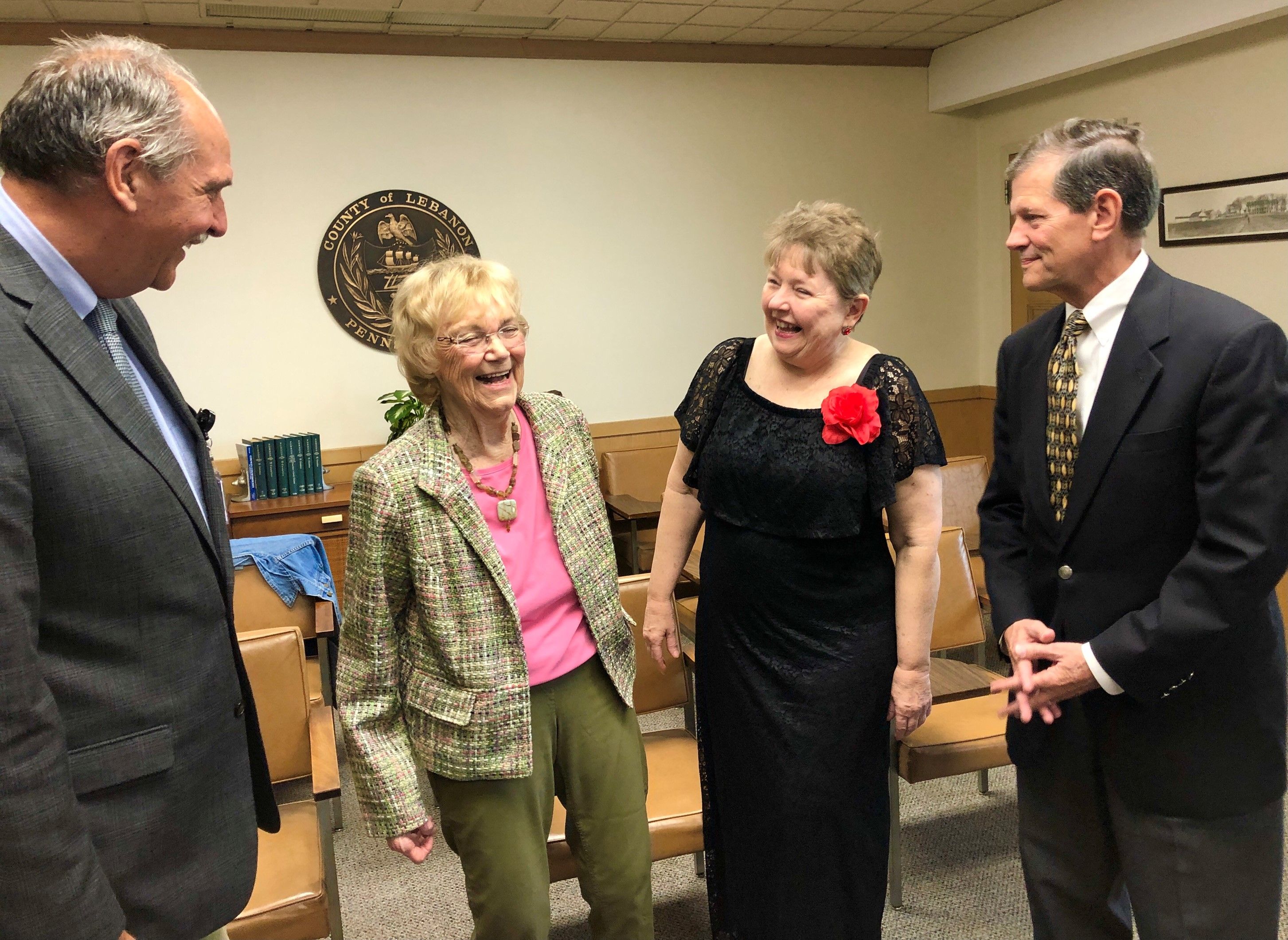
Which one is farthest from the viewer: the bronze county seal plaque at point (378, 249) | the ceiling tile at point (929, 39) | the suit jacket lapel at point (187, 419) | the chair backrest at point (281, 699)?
the ceiling tile at point (929, 39)

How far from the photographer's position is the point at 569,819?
6.20 feet

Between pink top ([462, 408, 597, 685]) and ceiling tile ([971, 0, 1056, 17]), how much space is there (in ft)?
14.9

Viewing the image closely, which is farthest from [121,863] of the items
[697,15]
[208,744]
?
[697,15]

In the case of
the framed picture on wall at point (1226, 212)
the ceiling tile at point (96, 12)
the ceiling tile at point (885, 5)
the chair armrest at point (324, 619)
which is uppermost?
the ceiling tile at point (885, 5)

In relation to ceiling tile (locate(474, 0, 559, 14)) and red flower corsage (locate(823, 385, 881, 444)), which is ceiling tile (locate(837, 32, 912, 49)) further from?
red flower corsage (locate(823, 385, 881, 444))

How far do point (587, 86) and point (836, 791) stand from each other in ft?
14.9

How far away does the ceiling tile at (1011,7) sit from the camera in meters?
5.15

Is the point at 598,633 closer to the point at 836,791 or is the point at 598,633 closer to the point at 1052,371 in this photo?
the point at 836,791

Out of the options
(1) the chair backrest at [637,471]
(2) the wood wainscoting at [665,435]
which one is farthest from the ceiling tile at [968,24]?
(1) the chair backrest at [637,471]

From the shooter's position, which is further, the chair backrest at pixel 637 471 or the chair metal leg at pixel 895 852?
the chair backrest at pixel 637 471

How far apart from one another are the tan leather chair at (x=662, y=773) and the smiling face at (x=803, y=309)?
2.79 feet

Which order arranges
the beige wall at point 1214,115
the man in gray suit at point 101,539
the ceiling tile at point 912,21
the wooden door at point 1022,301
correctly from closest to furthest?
the man in gray suit at point 101,539 < the beige wall at point 1214,115 < the ceiling tile at point 912,21 < the wooden door at point 1022,301

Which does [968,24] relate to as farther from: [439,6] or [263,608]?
[263,608]

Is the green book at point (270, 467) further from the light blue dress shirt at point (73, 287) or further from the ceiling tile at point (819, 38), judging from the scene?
the light blue dress shirt at point (73, 287)
